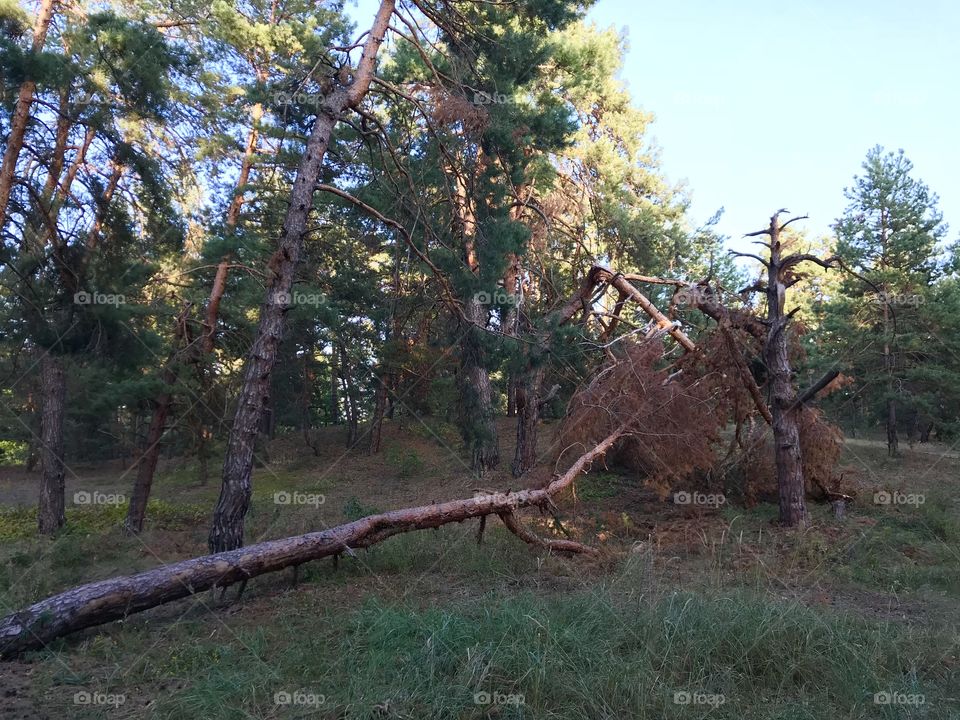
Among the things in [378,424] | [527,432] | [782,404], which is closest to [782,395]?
[782,404]

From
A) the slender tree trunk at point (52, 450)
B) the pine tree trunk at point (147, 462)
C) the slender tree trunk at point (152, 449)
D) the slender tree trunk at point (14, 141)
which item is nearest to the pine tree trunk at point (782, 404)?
the slender tree trunk at point (152, 449)

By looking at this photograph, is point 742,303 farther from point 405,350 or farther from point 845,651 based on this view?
point 405,350

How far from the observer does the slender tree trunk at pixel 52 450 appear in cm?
1455

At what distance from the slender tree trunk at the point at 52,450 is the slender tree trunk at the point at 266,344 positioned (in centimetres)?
806

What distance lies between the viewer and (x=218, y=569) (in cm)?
681

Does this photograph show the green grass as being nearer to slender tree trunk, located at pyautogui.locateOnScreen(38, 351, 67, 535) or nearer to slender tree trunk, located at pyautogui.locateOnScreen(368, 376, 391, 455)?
slender tree trunk, located at pyautogui.locateOnScreen(38, 351, 67, 535)

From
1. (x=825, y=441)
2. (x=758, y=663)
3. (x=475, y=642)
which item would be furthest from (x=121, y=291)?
(x=825, y=441)

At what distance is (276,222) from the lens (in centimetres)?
1521

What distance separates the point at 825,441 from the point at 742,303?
9.13ft

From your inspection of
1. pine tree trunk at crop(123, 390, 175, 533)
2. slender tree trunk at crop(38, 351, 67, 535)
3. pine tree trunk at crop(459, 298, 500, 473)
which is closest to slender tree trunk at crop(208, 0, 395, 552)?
pine tree trunk at crop(459, 298, 500, 473)

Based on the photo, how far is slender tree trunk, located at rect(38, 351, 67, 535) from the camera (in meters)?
14.6

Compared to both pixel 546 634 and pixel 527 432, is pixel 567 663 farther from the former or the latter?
pixel 527 432

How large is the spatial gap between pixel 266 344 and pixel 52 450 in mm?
8973

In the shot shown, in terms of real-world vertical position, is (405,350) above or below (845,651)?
above
